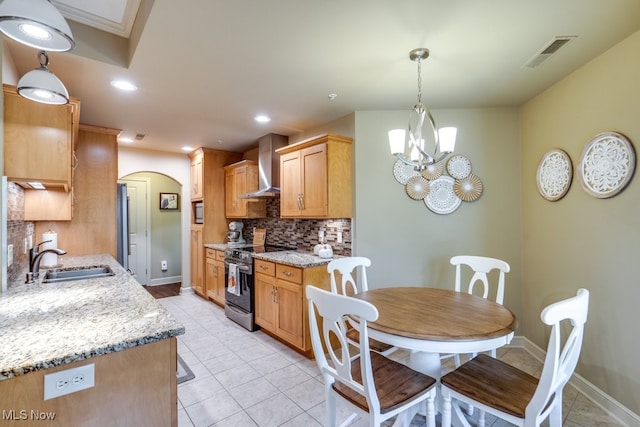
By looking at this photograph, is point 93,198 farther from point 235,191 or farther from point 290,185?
point 290,185

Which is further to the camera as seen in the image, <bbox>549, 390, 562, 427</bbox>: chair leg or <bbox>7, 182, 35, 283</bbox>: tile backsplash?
<bbox>7, 182, 35, 283</bbox>: tile backsplash

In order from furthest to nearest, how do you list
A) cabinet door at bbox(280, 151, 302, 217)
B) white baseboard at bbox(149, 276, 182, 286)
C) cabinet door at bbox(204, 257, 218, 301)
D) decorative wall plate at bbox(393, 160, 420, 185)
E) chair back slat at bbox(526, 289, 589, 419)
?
1. white baseboard at bbox(149, 276, 182, 286)
2. cabinet door at bbox(204, 257, 218, 301)
3. cabinet door at bbox(280, 151, 302, 217)
4. decorative wall plate at bbox(393, 160, 420, 185)
5. chair back slat at bbox(526, 289, 589, 419)

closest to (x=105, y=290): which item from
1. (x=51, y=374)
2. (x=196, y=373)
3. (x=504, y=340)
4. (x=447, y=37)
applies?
(x=51, y=374)

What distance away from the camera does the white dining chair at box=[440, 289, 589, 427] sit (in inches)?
50.8

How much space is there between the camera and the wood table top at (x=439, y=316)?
156 centimetres

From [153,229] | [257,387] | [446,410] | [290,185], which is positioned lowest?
[257,387]

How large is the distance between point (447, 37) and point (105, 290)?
9.00ft

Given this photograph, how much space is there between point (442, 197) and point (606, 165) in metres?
1.29

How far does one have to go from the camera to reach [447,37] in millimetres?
1950

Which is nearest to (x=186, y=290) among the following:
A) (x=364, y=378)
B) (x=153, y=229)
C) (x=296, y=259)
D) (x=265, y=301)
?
(x=153, y=229)

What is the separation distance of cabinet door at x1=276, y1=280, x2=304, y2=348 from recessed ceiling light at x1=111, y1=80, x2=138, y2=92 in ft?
7.52

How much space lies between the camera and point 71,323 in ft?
4.32

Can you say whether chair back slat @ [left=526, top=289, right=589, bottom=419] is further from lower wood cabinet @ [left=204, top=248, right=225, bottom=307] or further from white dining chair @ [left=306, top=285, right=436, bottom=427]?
lower wood cabinet @ [left=204, top=248, right=225, bottom=307]

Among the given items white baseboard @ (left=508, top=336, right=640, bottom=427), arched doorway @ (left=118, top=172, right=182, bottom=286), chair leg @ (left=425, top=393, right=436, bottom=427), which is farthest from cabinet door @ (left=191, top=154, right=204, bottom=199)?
white baseboard @ (left=508, top=336, right=640, bottom=427)
